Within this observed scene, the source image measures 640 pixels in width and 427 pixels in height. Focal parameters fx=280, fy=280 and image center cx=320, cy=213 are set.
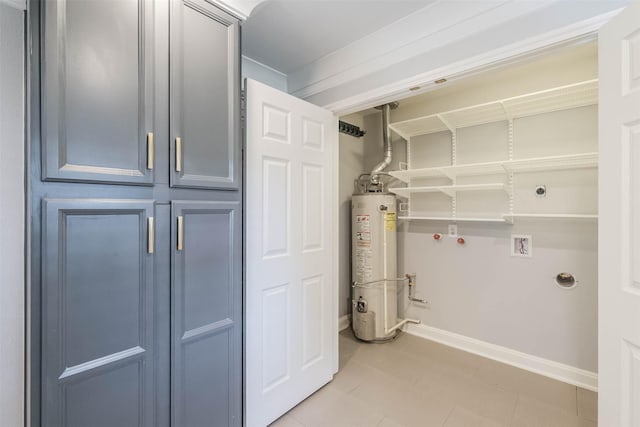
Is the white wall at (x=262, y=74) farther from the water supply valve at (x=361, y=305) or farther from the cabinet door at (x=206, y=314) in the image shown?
the water supply valve at (x=361, y=305)

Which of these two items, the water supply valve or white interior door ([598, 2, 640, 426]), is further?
the water supply valve

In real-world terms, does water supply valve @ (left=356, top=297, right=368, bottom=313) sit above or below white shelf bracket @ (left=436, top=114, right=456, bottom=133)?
below

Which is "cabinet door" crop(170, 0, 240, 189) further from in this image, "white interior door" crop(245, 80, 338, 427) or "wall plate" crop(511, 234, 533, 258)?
"wall plate" crop(511, 234, 533, 258)

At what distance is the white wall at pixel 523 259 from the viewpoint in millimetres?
2115

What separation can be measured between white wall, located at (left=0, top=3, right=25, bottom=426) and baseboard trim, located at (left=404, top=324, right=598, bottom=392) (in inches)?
117

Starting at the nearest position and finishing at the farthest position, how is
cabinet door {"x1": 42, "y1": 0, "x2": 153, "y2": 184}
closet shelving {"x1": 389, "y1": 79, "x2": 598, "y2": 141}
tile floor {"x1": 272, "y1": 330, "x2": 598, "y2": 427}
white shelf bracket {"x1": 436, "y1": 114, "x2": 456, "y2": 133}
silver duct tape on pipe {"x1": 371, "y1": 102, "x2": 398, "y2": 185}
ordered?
cabinet door {"x1": 42, "y1": 0, "x2": 153, "y2": 184}
tile floor {"x1": 272, "y1": 330, "x2": 598, "y2": 427}
closet shelving {"x1": 389, "y1": 79, "x2": 598, "y2": 141}
white shelf bracket {"x1": 436, "y1": 114, "x2": 456, "y2": 133}
silver duct tape on pipe {"x1": 371, "y1": 102, "x2": 398, "y2": 185}

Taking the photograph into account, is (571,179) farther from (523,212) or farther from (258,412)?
(258,412)

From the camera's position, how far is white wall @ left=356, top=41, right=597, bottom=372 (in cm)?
212

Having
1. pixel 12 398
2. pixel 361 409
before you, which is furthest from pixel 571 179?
pixel 12 398

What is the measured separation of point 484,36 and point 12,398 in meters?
2.74

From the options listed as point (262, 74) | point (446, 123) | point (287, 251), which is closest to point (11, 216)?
point (287, 251)

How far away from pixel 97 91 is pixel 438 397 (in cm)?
261

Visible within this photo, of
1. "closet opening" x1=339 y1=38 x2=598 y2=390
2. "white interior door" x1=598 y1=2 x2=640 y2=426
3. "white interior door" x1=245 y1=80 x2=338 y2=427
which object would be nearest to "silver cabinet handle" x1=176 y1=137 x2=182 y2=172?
"white interior door" x1=245 y1=80 x2=338 y2=427

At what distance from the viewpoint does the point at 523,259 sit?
7.82 feet
